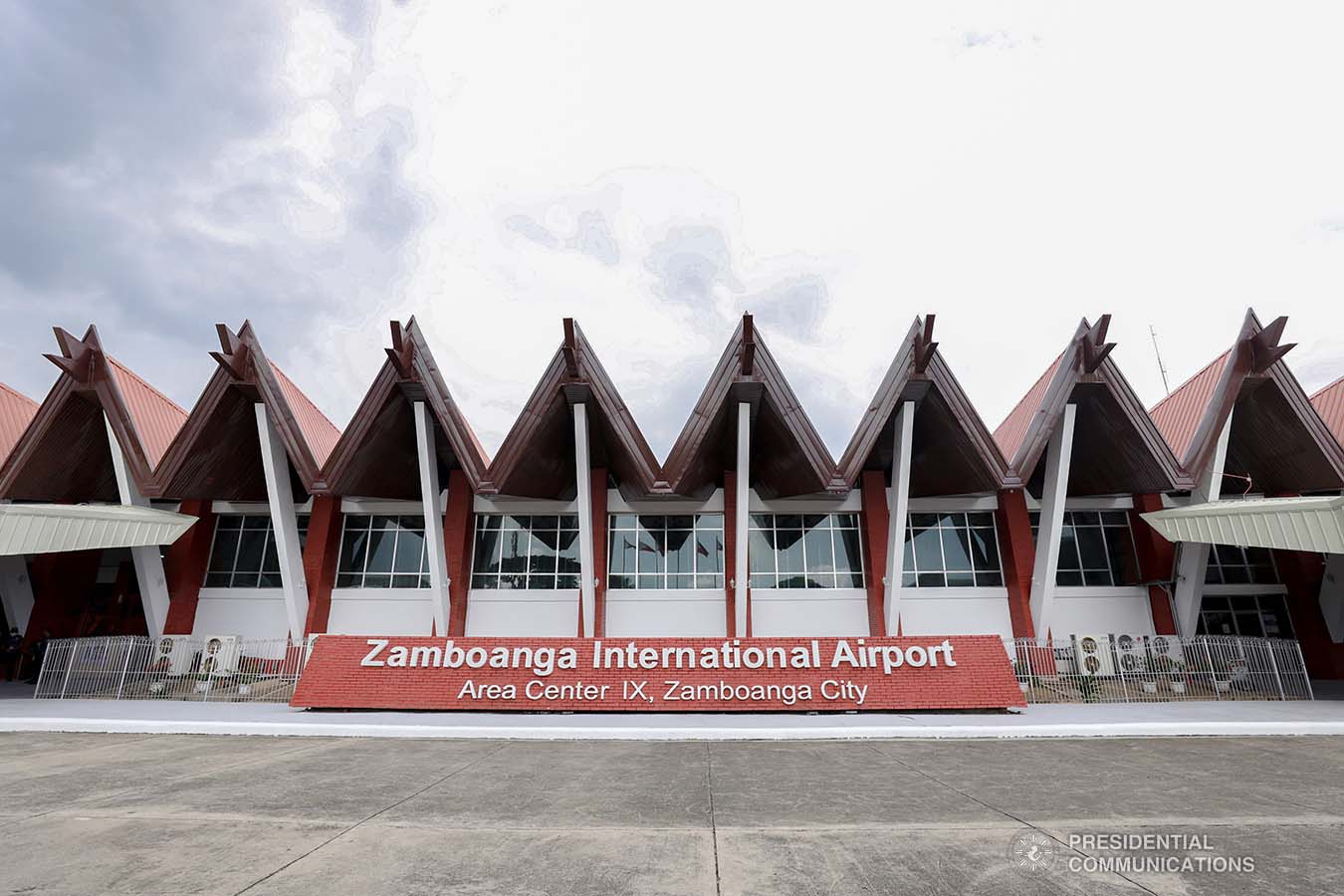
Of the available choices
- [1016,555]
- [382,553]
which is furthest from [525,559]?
[1016,555]

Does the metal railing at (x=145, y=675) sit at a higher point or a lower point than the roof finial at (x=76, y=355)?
lower

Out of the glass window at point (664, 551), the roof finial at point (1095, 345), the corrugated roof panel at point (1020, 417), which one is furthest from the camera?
the corrugated roof panel at point (1020, 417)

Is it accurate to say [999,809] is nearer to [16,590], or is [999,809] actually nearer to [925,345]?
[925,345]

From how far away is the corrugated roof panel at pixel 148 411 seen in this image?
22.4m

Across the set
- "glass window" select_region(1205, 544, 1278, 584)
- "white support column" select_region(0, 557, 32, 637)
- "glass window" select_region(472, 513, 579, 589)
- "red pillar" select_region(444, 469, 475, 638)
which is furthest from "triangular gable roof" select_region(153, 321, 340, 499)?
"glass window" select_region(1205, 544, 1278, 584)

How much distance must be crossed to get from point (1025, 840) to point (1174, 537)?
18.3 meters

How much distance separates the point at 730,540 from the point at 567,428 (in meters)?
7.13

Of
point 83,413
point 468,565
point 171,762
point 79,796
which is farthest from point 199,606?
point 79,796

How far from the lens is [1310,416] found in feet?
67.4

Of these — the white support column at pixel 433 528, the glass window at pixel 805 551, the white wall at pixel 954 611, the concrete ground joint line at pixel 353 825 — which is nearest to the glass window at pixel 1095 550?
the white wall at pixel 954 611

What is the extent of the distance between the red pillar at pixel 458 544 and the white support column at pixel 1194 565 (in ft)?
81.5

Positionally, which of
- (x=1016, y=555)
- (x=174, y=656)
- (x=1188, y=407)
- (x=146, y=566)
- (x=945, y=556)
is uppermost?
(x=1188, y=407)

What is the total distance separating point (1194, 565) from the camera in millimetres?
21844
